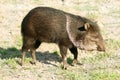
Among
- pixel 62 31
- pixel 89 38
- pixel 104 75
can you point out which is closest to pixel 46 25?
pixel 62 31

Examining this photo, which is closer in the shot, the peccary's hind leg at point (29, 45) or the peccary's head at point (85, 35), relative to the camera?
the peccary's head at point (85, 35)

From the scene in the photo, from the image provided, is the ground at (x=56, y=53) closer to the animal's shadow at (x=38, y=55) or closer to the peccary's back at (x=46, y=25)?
the animal's shadow at (x=38, y=55)

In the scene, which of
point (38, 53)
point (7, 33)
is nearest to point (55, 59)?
point (38, 53)

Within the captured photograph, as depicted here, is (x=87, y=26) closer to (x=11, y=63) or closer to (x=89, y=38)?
(x=89, y=38)

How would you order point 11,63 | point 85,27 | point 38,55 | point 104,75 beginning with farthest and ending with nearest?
point 38,55, point 11,63, point 85,27, point 104,75

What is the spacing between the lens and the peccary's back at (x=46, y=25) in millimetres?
9078

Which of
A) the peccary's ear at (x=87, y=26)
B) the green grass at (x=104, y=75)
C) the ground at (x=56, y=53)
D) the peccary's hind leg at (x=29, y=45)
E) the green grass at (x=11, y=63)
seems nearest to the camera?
the green grass at (x=104, y=75)

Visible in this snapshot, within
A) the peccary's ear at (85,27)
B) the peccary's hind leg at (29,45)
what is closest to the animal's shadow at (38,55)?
the peccary's hind leg at (29,45)

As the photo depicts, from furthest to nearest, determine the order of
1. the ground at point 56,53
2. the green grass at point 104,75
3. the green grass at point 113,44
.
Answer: the green grass at point 113,44 → the ground at point 56,53 → the green grass at point 104,75

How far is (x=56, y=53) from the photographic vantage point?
409 inches

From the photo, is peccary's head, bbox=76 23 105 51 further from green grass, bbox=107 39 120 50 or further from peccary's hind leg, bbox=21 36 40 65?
green grass, bbox=107 39 120 50

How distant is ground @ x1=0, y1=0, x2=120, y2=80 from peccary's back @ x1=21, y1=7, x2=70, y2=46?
26.3 inches

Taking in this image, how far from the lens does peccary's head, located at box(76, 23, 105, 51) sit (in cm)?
909

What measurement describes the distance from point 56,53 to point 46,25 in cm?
140
